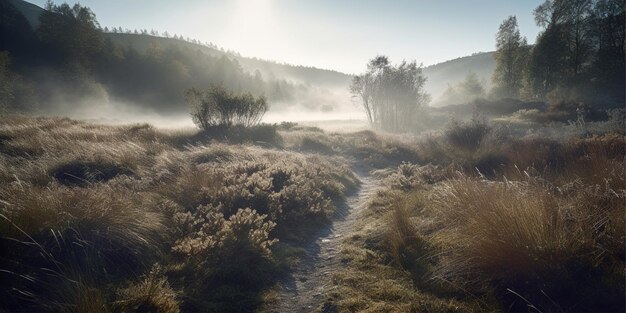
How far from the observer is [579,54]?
4356 centimetres

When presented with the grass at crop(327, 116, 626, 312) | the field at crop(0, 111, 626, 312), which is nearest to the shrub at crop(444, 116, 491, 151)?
the field at crop(0, 111, 626, 312)

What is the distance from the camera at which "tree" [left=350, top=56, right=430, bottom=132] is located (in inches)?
1544

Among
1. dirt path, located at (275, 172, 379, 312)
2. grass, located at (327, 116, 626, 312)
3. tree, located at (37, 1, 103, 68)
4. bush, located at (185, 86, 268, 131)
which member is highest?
tree, located at (37, 1, 103, 68)

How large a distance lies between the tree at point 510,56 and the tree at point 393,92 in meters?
25.1

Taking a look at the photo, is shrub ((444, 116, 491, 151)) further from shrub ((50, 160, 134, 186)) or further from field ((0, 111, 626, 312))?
shrub ((50, 160, 134, 186))

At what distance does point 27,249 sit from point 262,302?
120 inches

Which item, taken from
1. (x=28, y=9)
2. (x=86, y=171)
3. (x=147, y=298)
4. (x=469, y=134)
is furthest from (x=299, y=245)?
(x=28, y=9)

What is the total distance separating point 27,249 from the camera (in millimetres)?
4043

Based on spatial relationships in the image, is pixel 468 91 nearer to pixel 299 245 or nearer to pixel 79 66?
pixel 79 66

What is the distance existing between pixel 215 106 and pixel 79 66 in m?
39.1

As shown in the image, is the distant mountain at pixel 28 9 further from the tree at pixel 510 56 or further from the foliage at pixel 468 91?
the tree at pixel 510 56

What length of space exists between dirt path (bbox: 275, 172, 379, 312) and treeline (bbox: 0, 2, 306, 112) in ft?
92.2

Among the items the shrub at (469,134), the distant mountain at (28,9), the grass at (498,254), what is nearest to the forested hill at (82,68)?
the shrub at (469,134)

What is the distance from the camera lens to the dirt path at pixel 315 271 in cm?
435
